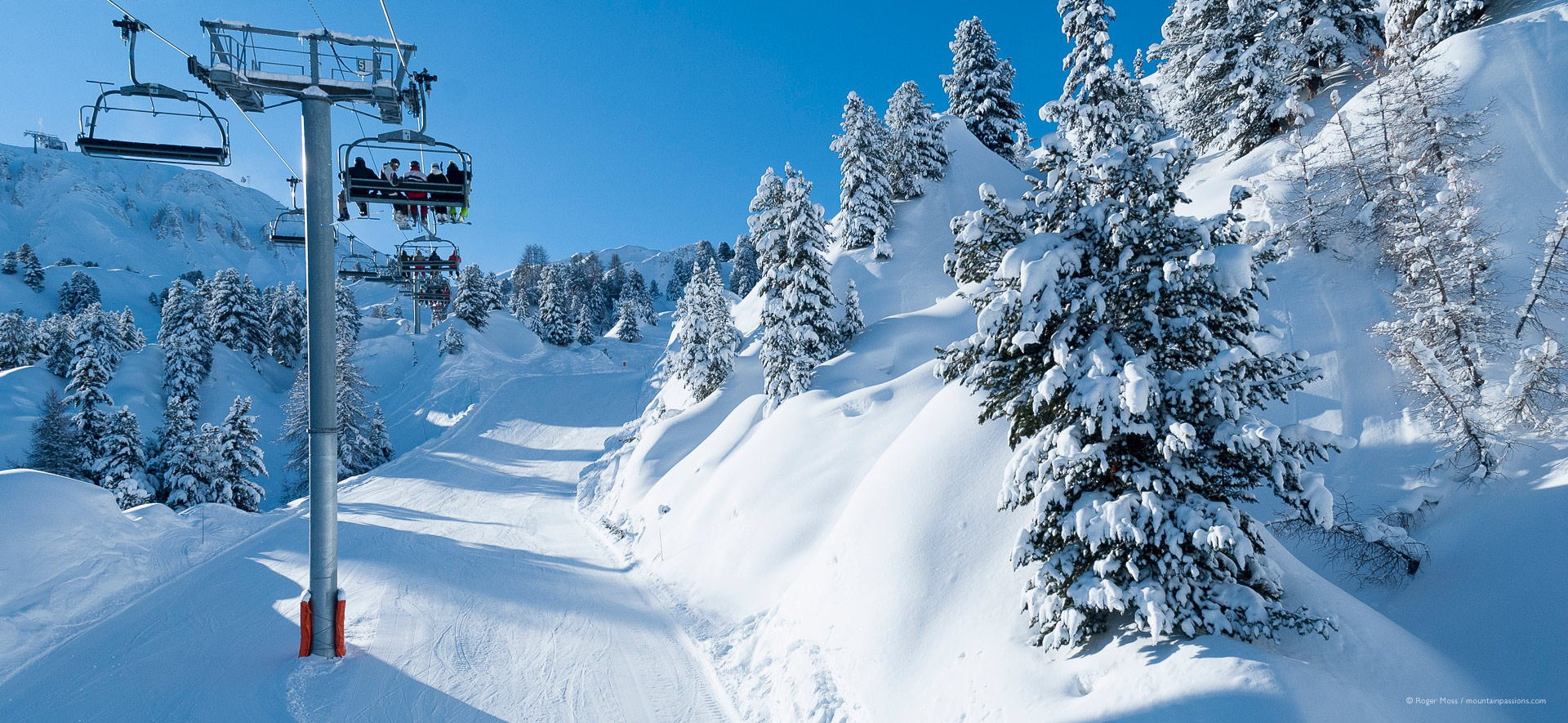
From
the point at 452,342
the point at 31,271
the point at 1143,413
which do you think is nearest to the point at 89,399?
the point at 452,342

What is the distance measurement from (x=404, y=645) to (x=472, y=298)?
61.0 m

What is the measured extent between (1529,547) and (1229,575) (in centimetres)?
548

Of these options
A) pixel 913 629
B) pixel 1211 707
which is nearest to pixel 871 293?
pixel 913 629

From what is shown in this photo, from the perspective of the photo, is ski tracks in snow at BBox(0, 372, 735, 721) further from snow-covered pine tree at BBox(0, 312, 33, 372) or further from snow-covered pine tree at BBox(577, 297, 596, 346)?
snow-covered pine tree at BBox(0, 312, 33, 372)

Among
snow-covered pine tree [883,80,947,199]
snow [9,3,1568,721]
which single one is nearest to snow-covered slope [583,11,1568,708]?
snow [9,3,1568,721]

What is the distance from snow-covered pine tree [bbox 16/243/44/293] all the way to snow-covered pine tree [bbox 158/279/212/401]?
207 feet

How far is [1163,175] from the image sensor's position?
633cm

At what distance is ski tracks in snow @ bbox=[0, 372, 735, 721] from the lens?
8094 millimetres

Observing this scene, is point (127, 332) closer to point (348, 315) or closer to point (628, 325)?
point (348, 315)

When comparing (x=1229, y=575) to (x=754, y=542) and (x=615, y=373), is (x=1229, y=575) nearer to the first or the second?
(x=754, y=542)

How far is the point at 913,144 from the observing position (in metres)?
40.1

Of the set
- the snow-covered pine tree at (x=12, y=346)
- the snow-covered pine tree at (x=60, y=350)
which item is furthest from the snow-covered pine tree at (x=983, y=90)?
the snow-covered pine tree at (x=12, y=346)

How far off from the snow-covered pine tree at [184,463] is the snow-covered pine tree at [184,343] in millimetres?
20082

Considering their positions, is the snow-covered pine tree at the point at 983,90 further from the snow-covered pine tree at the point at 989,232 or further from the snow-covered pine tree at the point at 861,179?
the snow-covered pine tree at the point at 989,232
